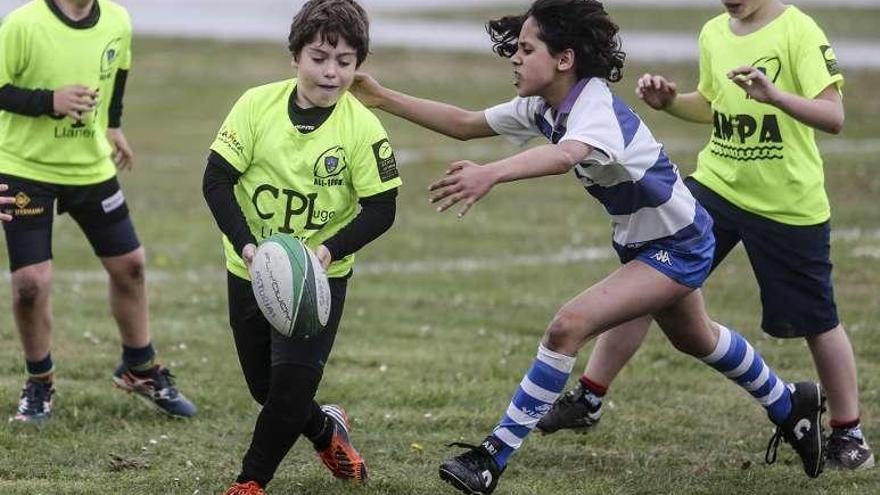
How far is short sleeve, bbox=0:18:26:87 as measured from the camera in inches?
263

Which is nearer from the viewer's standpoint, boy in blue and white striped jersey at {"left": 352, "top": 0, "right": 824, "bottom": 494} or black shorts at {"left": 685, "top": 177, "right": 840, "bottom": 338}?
boy in blue and white striped jersey at {"left": 352, "top": 0, "right": 824, "bottom": 494}

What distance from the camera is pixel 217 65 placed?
2675 centimetres

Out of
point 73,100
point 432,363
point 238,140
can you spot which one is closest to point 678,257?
point 238,140

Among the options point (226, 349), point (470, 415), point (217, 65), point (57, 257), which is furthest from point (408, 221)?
point (217, 65)

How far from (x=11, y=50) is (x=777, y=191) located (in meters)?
3.26

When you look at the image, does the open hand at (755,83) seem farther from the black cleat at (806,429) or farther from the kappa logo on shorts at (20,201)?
the kappa logo on shorts at (20,201)

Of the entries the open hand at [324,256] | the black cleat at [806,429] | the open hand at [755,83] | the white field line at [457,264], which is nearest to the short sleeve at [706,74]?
the open hand at [755,83]

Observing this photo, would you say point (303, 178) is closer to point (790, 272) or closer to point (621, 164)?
point (621, 164)

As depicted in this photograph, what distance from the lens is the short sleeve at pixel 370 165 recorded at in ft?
18.2

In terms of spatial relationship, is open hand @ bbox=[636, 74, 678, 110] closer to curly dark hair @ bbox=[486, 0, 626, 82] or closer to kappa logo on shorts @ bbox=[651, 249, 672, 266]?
curly dark hair @ bbox=[486, 0, 626, 82]

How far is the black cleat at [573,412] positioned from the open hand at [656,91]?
1.28 m

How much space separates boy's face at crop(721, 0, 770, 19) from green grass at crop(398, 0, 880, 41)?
73.2 ft

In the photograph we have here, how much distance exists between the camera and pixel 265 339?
575 cm

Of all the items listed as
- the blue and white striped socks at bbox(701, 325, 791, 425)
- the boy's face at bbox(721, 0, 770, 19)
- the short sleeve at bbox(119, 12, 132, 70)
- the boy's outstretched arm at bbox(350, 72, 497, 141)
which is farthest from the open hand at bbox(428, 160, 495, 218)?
the short sleeve at bbox(119, 12, 132, 70)
